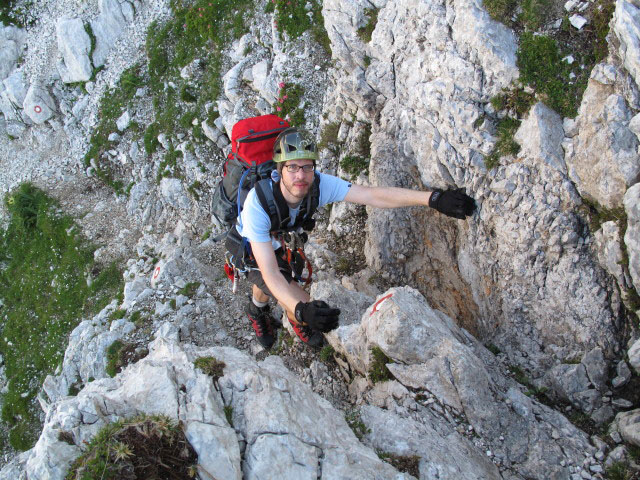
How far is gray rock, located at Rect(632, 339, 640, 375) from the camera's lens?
5786 millimetres

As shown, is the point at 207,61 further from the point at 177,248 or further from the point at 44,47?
the point at 44,47

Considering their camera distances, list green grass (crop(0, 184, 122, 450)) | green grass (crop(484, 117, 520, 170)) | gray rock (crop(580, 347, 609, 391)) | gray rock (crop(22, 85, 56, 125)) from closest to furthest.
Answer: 1. gray rock (crop(580, 347, 609, 391))
2. green grass (crop(484, 117, 520, 170))
3. green grass (crop(0, 184, 122, 450))
4. gray rock (crop(22, 85, 56, 125))

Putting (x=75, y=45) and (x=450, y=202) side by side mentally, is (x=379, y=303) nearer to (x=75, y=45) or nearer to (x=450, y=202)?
(x=450, y=202)

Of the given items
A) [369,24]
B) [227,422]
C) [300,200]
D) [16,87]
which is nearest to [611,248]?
[300,200]

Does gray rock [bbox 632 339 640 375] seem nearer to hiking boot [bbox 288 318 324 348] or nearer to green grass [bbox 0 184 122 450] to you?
hiking boot [bbox 288 318 324 348]

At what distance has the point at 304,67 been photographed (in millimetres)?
14672

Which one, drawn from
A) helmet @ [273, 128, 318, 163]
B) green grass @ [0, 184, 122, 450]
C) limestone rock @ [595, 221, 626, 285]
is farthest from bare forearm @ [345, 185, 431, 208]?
green grass @ [0, 184, 122, 450]

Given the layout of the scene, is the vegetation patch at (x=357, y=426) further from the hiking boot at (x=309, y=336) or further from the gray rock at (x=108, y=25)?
the gray rock at (x=108, y=25)

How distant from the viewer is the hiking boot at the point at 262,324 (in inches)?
409

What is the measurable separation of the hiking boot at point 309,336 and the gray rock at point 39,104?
21302 mm

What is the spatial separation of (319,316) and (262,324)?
4.94 metres

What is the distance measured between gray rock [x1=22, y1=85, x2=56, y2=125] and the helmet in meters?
21.3

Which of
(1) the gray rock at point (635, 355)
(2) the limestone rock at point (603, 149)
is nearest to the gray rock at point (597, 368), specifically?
(1) the gray rock at point (635, 355)

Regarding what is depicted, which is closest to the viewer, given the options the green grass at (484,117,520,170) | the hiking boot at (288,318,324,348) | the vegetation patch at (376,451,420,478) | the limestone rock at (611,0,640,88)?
the vegetation patch at (376,451,420,478)
